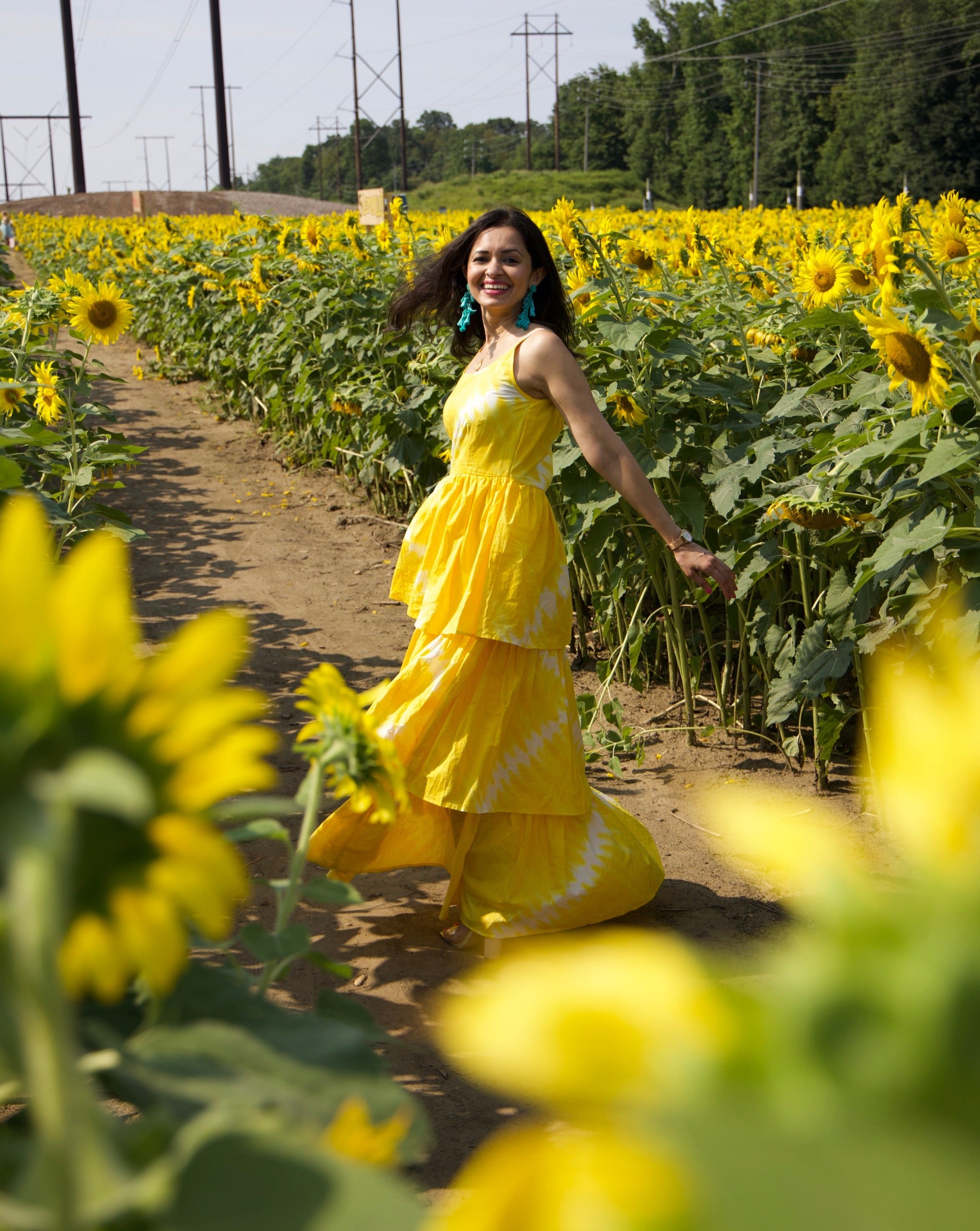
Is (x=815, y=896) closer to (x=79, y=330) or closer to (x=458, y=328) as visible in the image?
(x=458, y=328)

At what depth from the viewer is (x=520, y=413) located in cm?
267

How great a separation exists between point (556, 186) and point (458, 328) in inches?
1423

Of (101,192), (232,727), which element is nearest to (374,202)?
(232,727)

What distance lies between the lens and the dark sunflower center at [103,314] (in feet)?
14.1

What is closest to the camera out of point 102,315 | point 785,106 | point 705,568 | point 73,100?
point 705,568

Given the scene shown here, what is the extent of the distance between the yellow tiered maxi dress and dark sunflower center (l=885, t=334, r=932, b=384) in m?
0.77

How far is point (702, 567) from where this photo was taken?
2.49 meters

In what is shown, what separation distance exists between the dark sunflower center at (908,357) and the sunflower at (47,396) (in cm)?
252

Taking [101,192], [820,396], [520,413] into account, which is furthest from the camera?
[101,192]

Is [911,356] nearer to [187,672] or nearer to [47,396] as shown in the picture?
[187,672]

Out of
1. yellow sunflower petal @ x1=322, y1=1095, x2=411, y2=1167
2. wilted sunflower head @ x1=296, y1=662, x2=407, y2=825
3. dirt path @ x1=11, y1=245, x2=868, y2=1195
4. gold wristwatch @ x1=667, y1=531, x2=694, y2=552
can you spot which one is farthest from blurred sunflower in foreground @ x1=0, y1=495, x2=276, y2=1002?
gold wristwatch @ x1=667, y1=531, x2=694, y2=552

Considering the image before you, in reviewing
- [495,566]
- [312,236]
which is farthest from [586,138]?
[495,566]

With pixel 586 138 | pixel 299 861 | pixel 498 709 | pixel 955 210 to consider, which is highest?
pixel 586 138

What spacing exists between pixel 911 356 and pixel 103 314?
124 inches
